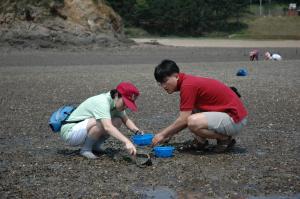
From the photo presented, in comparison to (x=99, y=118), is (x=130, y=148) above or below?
below

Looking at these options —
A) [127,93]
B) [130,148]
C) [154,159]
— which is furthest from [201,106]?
[130,148]

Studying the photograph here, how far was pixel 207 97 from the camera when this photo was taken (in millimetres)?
7891

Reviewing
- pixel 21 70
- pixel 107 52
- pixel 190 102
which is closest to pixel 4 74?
pixel 21 70

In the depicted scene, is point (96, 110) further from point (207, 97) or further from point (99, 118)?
point (207, 97)

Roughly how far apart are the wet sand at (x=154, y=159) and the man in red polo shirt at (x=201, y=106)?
0.35 meters

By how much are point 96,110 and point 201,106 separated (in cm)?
139

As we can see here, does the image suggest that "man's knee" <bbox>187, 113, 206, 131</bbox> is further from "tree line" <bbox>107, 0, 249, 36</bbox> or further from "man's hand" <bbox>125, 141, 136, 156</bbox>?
"tree line" <bbox>107, 0, 249, 36</bbox>

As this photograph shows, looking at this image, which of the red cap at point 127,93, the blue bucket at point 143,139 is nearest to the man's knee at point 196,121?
the blue bucket at point 143,139

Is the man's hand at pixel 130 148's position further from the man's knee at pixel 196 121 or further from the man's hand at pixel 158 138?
the man's knee at pixel 196 121

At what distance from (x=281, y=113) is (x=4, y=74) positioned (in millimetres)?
11806

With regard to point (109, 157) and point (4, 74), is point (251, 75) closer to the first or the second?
point (4, 74)

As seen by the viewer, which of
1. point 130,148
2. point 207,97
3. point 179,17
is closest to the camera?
point 130,148

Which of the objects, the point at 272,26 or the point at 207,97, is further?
the point at 272,26

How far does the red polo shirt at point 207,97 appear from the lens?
7.65 metres
